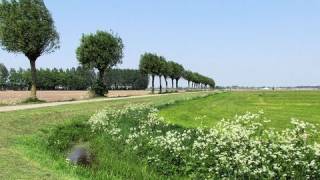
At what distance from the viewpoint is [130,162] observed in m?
19.9

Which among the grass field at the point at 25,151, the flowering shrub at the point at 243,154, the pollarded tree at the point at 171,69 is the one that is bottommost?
the grass field at the point at 25,151

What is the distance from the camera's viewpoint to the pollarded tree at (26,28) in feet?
208

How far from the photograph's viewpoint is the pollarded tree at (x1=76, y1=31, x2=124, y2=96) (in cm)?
9056

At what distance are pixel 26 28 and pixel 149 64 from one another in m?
79.3

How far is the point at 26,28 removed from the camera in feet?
208

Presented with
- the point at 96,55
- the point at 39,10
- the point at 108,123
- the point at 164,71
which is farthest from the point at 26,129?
the point at 164,71

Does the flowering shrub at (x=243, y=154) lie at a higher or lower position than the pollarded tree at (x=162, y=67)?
lower

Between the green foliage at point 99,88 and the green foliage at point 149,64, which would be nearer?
the green foliage at point 99,88

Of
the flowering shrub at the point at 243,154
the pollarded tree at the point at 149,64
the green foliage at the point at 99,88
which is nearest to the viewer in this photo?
the flowering shrub at the point at 243,154

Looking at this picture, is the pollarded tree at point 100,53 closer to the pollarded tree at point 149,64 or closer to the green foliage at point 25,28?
the green foliage at point 25,28

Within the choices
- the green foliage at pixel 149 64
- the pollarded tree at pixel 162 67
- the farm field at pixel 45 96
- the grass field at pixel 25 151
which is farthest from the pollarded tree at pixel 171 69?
the grass field at pixel 25 151

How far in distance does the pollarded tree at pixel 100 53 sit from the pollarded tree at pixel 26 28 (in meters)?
24.8

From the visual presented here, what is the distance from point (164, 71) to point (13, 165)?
13466 cm

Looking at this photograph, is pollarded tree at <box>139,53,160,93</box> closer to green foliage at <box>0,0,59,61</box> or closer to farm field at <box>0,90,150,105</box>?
farm field at <box>0,90,150,105</box>
